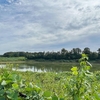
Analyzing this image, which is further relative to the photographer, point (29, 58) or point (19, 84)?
point (29, 58)

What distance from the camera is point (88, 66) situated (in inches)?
36.8

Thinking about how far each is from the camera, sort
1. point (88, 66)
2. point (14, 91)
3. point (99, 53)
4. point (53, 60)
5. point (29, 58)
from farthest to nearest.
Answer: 1. point (29, 58)
2. point (53, 60)
3. point (99, 53)
4. point (88, 66)
5. point (14, 91)

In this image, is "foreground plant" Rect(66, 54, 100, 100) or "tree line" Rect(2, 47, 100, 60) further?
"tree line" Rect(2, 47, 100, 60)

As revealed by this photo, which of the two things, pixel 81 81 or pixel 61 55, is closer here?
pixel 81 81

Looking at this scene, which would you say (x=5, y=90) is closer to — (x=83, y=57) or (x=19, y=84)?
(x=19, y=84)

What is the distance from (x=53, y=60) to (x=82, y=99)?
48.2 m

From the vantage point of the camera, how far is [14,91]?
0.77 metres

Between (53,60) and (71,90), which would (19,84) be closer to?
(71,90)

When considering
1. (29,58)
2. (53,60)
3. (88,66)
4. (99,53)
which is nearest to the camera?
(88,66)

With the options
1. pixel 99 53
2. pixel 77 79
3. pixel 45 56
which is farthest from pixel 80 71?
pixel 45 56

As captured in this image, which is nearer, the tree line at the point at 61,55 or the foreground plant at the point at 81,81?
the foreground plant at the point at 81,81

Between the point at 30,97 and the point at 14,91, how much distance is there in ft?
0.24

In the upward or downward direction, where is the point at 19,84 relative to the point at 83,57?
downward

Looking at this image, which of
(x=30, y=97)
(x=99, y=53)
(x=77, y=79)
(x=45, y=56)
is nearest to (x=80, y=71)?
(x=77, y=79)
